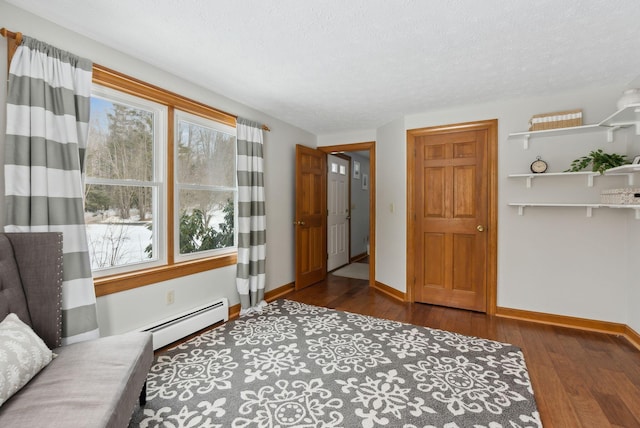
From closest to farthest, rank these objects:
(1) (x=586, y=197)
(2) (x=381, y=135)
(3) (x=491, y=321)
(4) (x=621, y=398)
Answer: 1. (4) (x=621, y=398)
2. (1) (x=586, y=197)
3. (3) (x=491, y=321)
4. (2) (x=381, y=135)

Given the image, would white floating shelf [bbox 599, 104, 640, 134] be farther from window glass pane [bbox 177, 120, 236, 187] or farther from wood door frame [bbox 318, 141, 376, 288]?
window glass pane [bbox 177, 120, 236, 187]

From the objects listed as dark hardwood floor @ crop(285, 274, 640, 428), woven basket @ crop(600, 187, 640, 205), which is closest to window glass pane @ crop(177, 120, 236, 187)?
dark hardwood floor @ crop(285, 274, 640, 428)

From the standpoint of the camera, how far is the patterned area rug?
5.31 feet

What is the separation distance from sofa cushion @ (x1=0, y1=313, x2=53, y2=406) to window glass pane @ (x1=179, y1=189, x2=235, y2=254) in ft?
4.63

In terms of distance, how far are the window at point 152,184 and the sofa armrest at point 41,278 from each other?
0.53 meters

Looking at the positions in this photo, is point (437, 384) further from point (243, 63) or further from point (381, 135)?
point (381, 135)

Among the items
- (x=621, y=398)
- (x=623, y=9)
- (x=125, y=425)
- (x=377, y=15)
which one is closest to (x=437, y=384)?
(x=621, y=398)

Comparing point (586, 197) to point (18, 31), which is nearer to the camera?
point (18, 31)

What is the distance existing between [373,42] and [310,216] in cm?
259

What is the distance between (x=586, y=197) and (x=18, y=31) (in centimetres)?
456

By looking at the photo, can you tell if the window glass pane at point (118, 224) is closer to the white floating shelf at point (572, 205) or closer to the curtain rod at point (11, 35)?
the curtain rod at point (11, 35)

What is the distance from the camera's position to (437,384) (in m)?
1.92

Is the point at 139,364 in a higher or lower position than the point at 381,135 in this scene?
lower

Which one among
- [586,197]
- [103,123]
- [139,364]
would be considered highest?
[103,123]
